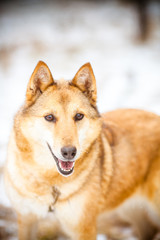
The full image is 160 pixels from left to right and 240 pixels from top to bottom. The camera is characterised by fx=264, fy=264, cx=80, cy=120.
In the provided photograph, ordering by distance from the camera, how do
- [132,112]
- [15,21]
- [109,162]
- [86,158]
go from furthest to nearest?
[15,21] → [132,112] → [109,162] → [86,158]

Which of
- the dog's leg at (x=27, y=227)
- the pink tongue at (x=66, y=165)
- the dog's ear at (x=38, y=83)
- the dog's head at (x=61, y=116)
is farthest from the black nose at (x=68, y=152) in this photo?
the dog's leg at (x=27, y=227)

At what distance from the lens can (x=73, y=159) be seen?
232 cm

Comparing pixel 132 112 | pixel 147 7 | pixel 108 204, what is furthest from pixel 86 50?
pixel 108 204

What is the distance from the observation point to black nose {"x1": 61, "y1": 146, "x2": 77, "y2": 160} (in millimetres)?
2254

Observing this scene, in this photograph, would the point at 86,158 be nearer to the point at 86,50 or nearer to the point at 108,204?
the point at 108,204

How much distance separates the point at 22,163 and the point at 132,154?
1.31 meters

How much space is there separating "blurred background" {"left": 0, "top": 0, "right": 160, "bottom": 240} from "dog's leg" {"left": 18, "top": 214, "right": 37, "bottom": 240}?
3.35 meters

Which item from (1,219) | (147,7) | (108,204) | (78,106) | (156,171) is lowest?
(1,219)

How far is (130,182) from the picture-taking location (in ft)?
10.3

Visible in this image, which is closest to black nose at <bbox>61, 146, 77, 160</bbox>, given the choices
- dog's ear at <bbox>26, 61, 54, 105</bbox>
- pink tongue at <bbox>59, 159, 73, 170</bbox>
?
pink tongue at <bbox>59, 159, 73, 170</bbox>

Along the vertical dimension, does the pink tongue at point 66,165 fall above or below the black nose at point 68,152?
below

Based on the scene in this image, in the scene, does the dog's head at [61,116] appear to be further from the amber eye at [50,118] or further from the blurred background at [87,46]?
the blurred background at [87,46]

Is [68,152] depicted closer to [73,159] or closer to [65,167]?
[73,159]

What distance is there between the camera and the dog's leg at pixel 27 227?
113 inches
